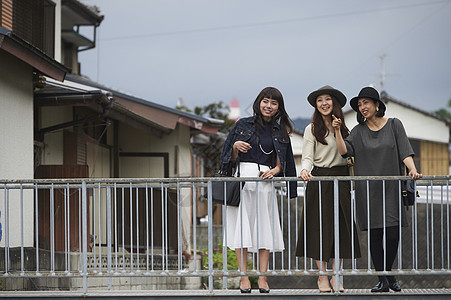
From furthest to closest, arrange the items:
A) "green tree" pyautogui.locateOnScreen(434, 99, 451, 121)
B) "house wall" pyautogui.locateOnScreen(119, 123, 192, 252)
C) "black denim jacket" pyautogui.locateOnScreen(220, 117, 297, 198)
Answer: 1. "green tree" pyautogui.locateOnScreen(434, 99, 451, 121)
2. "house wall" pyautogui.locateOnScreen(119, 123, 192, 252)
3. "black denim jacket" pyautogui.locateOnScreen(220, 117, 297, 198)

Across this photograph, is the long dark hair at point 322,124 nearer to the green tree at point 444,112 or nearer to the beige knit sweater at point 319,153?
the beige knit sweater at point 319,153

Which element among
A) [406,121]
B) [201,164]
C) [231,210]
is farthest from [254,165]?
[406,121]

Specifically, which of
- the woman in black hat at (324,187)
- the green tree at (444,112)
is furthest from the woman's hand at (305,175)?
the green tree at (444,112)

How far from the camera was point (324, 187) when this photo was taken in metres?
7.24

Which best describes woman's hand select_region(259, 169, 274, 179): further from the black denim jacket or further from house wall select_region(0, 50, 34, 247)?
house wall select_region(0, 50, 34, 247)

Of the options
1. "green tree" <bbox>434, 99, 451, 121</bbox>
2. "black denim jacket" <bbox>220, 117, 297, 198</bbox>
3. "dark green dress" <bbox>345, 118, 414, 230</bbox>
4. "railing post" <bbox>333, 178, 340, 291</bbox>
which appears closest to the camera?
"railing post" <bbox>333, 178, 340, 291</bbox>

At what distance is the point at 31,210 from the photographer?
1015 centimetres

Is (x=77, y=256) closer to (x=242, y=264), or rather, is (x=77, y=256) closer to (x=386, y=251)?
(x=242, y=264)

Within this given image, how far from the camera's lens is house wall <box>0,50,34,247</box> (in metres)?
9.53

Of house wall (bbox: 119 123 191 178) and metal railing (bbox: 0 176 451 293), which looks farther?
house wall (bbox: 119 123 191 178)

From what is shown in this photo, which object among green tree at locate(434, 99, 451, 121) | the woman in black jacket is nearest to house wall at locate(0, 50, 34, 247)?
the woman in black jacket

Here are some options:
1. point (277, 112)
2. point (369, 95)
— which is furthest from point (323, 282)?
point (369, 95)

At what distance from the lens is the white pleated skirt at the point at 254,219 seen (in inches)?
286

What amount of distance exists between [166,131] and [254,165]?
→ 9.31m
